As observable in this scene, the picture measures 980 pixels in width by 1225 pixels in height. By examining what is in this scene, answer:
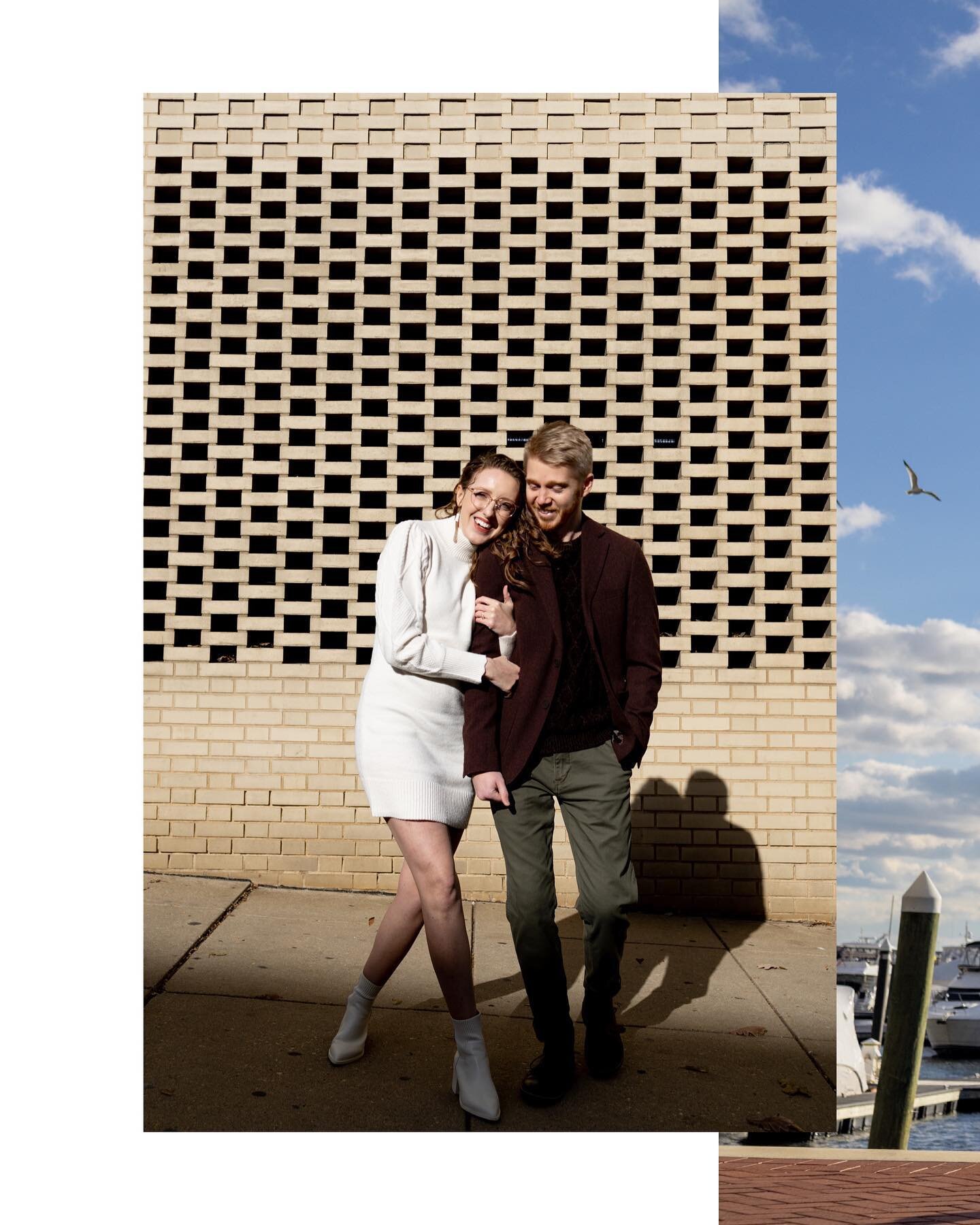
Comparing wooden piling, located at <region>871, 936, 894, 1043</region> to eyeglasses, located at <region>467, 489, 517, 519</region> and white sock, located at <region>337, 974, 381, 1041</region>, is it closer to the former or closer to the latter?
white sock, located at <region>337, 974, 381, 1041</region>

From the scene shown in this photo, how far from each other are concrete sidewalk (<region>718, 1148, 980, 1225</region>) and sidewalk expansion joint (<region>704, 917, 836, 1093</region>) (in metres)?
0.78

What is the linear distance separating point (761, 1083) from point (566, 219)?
3.10 m

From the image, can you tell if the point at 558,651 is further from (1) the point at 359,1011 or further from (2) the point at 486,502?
(1) the point at 359,1011

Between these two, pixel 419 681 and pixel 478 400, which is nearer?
pixel 419 681

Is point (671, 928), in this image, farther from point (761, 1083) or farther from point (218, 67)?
point (218, 67)

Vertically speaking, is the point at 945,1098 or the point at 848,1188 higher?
the point at 848,1188

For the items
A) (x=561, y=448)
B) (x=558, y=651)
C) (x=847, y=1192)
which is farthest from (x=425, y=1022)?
(x=847, y=1192)

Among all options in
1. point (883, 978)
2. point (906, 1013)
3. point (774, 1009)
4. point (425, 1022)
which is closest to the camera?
point (425, 1022)

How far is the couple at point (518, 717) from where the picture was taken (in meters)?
2.86

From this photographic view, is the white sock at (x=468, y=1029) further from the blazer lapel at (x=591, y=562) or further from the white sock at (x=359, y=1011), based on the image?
the blazer lapel at (x=591, y=562)

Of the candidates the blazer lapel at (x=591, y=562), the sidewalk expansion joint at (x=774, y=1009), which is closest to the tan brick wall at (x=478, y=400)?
the sidewalk expansion joint at (x=774, y=1009)

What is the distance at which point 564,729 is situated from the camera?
299 centimetres

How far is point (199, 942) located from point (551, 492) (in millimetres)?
2003
